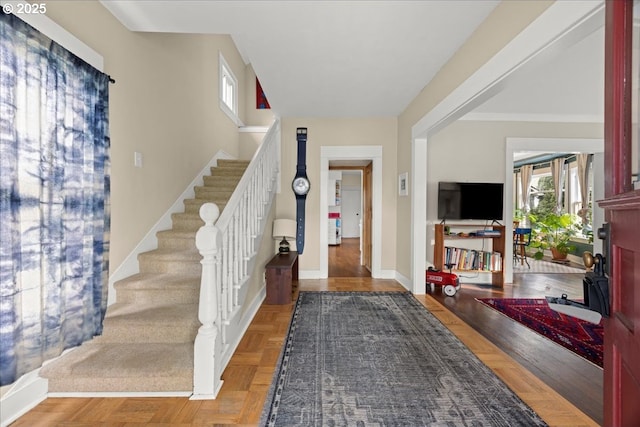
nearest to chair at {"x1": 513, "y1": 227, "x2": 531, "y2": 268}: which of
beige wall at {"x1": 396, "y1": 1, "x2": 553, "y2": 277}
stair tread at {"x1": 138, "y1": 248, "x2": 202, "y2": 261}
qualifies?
beige wall at {"x1": 396, "y1": 1, "x2": 553, "y2": 277}

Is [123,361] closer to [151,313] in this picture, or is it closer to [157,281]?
[151,313]

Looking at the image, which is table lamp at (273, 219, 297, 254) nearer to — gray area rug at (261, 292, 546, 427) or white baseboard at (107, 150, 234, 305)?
white baseboard at (107, 150, 234, 305)

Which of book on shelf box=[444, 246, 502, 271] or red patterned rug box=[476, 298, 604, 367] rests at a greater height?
book on shelf box=[444, 246, 502, 271]

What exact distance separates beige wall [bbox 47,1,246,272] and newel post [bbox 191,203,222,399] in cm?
112

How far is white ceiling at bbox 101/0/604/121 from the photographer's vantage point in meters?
2.10

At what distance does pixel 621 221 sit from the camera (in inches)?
31.9

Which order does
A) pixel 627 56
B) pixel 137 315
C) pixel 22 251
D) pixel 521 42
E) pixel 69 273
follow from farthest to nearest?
pixel 137 315 < pixel 521 42 < pixel 69 273 < pixel 22 251 < pixel 627 56

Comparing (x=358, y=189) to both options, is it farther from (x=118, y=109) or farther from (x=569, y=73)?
(x=118, y=109)

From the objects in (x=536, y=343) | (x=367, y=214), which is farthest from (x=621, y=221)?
(x=367, y=214)

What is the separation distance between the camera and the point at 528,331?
2635 millimetres

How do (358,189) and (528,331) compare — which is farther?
(358,189)

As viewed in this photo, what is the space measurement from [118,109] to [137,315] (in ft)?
5.51

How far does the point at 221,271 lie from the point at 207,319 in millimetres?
351

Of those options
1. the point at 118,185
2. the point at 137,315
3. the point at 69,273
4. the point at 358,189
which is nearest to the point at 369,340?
the point at 137,315
